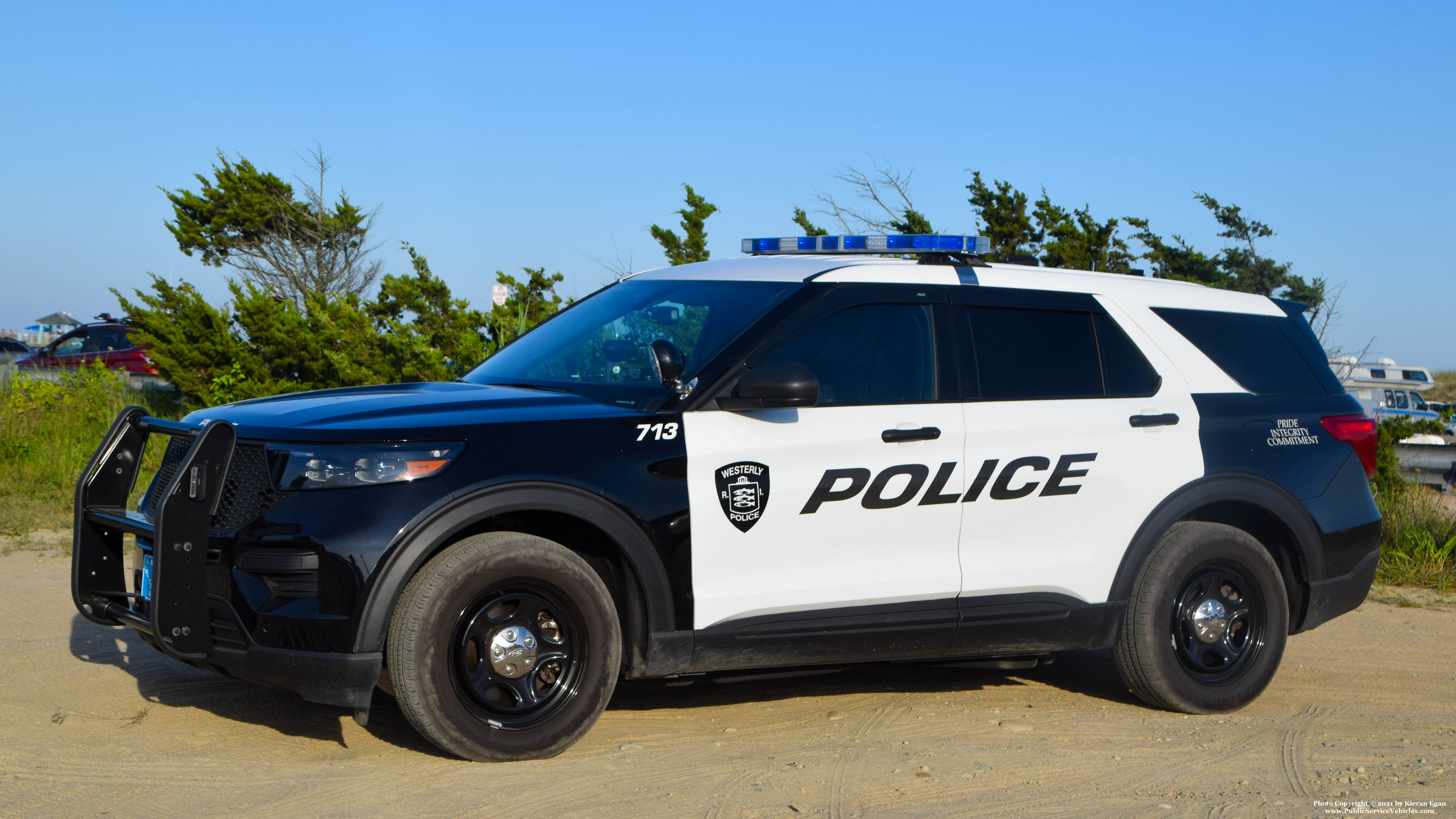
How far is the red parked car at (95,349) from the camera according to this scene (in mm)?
22969

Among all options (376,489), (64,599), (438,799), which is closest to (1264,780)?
(438,799)

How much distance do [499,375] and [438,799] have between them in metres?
1.91

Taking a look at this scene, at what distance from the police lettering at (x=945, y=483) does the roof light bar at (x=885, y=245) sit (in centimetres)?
94

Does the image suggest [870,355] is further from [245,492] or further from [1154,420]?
[245,492]

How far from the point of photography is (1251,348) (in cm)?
551

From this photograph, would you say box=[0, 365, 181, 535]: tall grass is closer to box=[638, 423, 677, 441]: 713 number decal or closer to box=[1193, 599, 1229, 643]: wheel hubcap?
box=[638, 423, 677, 441]: 713 number decal

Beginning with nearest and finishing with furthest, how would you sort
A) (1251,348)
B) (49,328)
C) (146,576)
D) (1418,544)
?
(146,576)
(1251,348)
(1418,544)
(49,328)

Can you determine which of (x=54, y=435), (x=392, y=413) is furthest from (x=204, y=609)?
(x=54, y=435)

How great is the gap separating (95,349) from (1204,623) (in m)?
24.4

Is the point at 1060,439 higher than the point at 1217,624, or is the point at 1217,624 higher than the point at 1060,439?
the point at 1060,439

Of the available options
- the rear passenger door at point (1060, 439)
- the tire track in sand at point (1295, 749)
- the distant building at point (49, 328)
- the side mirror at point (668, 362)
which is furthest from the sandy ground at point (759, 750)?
the distant building at point (49, 328)

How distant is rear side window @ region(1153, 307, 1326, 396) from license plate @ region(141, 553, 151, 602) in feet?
13.5

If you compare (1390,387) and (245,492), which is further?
(1390,387)

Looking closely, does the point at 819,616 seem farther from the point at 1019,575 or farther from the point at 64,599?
the point at 64,599
